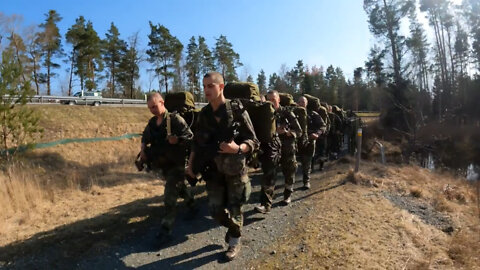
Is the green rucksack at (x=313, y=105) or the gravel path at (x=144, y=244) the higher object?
the green rucksack at (x=313, y=105)

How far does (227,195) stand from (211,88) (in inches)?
53.0

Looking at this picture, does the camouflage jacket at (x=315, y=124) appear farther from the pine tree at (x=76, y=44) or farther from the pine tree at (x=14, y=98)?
the pine tree at (x=76, y=44)

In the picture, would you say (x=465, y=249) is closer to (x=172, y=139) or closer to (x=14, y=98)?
(x=172, y=139)

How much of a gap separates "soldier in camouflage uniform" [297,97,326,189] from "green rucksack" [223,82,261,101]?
2.24 meters

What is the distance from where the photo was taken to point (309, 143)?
765 cm

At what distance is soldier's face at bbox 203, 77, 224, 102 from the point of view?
3.79 meters

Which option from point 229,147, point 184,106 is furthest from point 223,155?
point 184,106

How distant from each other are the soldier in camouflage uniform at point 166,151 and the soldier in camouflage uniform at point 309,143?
349cm

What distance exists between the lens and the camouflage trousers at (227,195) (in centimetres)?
399

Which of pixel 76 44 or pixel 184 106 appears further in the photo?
pixel 76 44

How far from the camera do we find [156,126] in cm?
475

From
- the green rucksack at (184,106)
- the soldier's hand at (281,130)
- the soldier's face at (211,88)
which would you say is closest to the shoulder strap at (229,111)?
A: the soldier's face at (211,88)

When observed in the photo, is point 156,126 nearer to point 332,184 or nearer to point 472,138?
point 332,184

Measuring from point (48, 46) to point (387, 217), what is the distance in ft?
128
